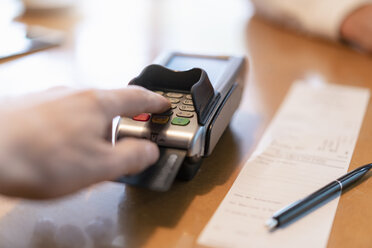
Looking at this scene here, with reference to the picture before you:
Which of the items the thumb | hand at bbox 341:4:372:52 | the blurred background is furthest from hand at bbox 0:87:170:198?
hand at bbox 341:4:372:52

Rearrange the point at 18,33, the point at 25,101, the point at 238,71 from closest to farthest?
the point at 25,101, the point at 238,71, the point at 18,33

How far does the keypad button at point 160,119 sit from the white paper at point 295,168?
11 centimetres

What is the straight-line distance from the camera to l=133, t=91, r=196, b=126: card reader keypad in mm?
451

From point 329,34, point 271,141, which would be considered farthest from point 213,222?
point 329,34

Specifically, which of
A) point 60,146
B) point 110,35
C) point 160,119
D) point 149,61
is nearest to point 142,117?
point 160,119

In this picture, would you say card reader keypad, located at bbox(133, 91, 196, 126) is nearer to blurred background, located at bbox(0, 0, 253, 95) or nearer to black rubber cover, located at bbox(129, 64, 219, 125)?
black rubber cover, located at bbox(129, 64, 219, 125)

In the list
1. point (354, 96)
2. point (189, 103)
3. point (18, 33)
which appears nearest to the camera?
point (189, 103)

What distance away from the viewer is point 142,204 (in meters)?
0.44

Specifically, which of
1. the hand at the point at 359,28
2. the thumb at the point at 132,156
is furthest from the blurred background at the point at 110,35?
the thumb at the point at 132,156

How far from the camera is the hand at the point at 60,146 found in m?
0.32

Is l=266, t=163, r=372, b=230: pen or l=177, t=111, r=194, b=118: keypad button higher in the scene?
l=177, t=111, r=194, b=118: keypad button

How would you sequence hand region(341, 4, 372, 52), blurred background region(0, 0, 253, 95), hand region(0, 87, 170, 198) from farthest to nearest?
hand region(341, 4, 372, 52) < blurred background region(0, 0, 253, 95) < hand region(0, 87, 170, 198)

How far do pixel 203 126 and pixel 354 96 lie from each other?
1.28 feet

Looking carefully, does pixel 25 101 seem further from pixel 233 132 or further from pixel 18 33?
pixel 18 33
